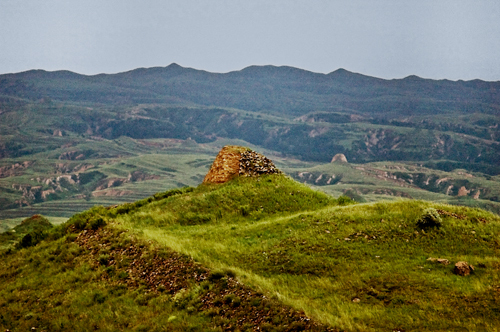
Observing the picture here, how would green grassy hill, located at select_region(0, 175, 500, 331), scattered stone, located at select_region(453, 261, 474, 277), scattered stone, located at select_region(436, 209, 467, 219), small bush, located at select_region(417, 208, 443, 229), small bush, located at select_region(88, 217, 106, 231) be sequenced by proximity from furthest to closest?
small bush, located at select_region(88, 217, 106, 231), scattered stone, located at select_region(436, 209, 467, 219), small bush, located at select_region(417, 208, 443, 229), scattered stone, located at select_region(453, 261, 474, 277), green grassy hill, located at select_region(0, 175, 500, 331)

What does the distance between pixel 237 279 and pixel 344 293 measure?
13.7 feet

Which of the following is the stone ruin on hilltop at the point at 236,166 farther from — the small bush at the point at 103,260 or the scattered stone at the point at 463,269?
the scattered stone at the point at 463,269

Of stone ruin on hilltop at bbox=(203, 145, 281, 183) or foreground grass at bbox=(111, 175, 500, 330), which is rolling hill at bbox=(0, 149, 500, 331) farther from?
stone ruin on hilltop at bbox=(203, 145, 281, 183)

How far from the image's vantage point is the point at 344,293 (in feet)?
44.7

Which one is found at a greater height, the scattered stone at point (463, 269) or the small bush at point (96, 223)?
the scattered stone at point (463, 269)

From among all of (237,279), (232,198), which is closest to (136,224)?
(232,198)

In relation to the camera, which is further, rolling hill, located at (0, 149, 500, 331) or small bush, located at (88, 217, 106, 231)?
small bush, located at (88, 217, 106, 231)

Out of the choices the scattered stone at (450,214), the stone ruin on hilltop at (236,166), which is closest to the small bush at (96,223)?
the stone ruin on hilltop at (236,166)

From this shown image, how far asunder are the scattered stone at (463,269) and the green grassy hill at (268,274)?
0.79 feet

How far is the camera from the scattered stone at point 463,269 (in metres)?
13.9

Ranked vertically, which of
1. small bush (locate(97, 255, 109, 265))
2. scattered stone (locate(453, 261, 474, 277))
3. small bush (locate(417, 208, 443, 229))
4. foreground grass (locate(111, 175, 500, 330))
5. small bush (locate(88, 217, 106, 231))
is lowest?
small bush (locate(97, 255, 109, 265))

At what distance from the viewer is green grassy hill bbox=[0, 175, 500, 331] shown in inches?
472

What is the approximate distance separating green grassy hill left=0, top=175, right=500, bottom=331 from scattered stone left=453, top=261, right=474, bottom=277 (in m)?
0.24

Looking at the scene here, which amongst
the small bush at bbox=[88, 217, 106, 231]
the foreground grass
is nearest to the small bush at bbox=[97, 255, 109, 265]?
the foreground grass
